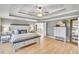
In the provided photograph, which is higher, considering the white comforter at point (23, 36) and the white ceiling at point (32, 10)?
the white ceiling at point (32, 10)

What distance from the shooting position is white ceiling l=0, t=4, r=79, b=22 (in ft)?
6.43

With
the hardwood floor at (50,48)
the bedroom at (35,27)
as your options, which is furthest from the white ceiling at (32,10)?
the hardwood floor at (50,48)

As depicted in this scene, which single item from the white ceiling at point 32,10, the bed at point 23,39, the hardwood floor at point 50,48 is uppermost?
the white ceiling at point 32,10

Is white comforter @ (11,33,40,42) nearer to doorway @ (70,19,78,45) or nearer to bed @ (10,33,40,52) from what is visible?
bed @ (10,33,40,52)

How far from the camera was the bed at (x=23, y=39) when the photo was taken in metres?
1.95

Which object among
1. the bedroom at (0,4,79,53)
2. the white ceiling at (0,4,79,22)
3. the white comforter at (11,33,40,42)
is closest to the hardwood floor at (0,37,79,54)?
the bedroom at (0,4,79,53)

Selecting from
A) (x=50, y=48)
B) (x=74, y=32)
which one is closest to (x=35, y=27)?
(x=50, y=48)

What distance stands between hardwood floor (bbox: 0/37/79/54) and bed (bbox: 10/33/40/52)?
83 mm

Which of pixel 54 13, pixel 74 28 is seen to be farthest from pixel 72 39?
pixel 54 13

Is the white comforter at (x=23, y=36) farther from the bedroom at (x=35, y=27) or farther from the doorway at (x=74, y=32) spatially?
the doorway at (x=74, y=32)

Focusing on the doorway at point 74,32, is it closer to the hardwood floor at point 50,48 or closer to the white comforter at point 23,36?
the hardwood floor at point 50,48
